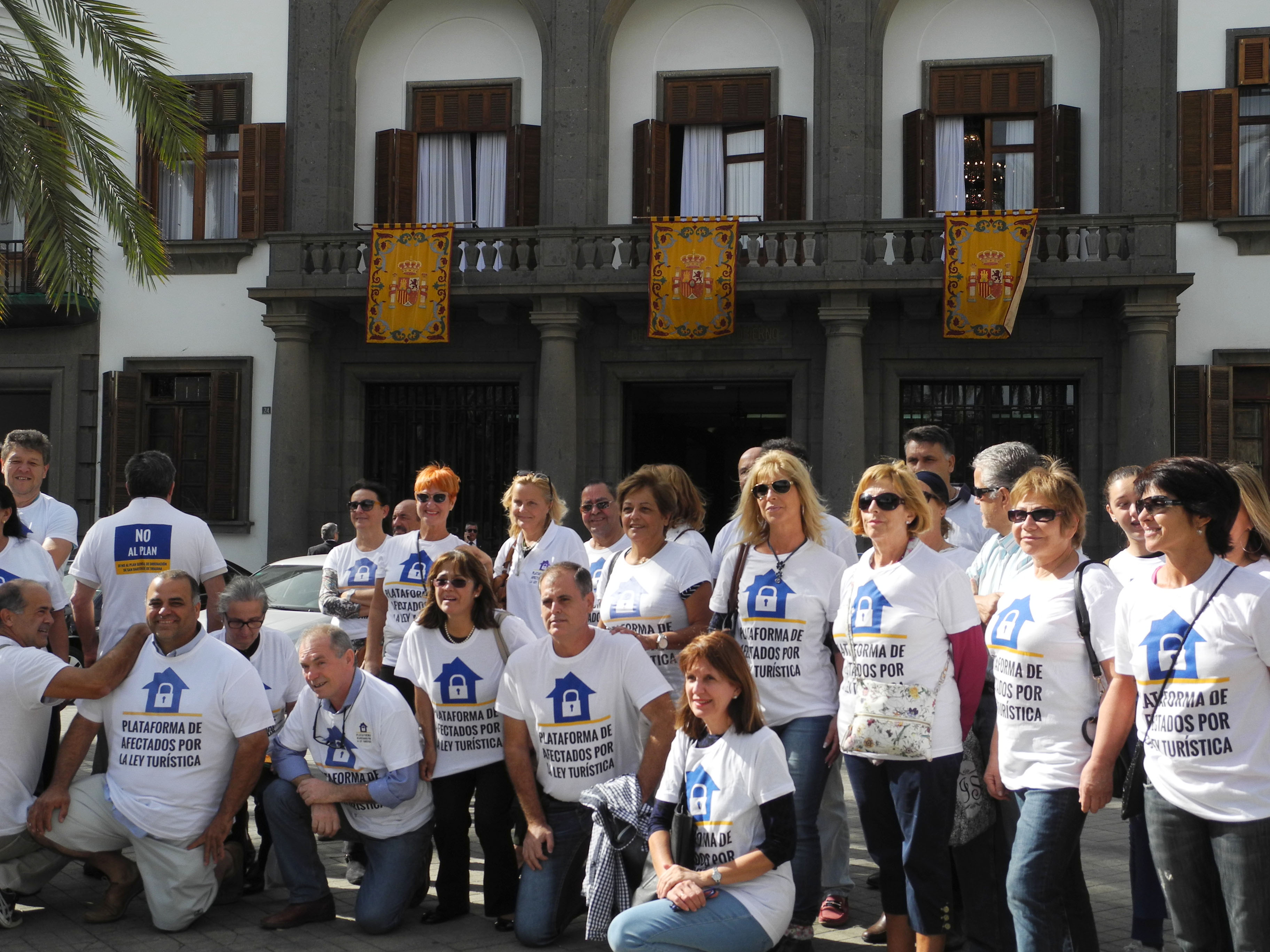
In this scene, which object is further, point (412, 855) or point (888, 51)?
point (888, 51)

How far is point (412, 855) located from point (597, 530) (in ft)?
6.23

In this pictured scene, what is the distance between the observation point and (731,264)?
16.5 metres

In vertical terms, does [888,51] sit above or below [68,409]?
above

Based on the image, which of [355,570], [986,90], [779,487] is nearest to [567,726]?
[779,487]

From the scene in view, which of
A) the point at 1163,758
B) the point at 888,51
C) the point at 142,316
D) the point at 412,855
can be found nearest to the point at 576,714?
the point at 412,855

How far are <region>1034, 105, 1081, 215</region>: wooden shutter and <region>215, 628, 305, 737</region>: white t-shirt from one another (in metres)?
13.6

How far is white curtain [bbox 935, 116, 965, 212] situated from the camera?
57.8ft

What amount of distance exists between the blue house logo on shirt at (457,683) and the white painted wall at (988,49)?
1308 centimetres

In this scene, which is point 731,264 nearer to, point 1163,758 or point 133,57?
point 133,57

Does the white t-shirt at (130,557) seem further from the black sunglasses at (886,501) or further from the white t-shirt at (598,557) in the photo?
the black sunglasses at (886,501)

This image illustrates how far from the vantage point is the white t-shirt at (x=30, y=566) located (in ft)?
20.5

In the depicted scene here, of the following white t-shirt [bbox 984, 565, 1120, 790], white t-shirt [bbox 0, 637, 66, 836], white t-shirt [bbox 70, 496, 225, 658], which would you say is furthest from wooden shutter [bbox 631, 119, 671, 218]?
white t-shirt [bbox 984, 565, 1120, 790]

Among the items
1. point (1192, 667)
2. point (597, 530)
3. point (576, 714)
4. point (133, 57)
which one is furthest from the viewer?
point (133, 57)

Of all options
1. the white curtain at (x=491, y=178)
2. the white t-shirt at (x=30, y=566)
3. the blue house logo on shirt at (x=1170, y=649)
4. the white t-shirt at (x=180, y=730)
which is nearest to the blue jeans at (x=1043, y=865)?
the blue house logo on shirt at (x=1170, y=649)
